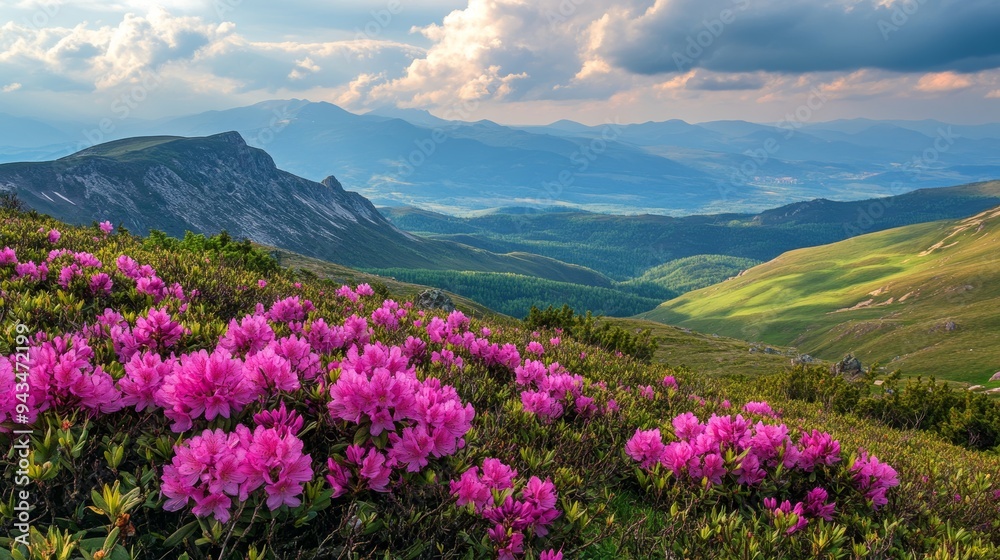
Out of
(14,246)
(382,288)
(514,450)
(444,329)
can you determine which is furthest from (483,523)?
(382,288)

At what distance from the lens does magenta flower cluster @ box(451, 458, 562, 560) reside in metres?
3.42

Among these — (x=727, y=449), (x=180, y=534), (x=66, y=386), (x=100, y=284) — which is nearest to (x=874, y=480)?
(x=727, y=449)

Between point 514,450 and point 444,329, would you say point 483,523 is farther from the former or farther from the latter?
point 444,329

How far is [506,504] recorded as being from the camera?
11.6ft

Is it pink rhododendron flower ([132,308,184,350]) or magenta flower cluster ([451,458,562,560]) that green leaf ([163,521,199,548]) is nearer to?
magenta flower cluster ([451,458,562,560])

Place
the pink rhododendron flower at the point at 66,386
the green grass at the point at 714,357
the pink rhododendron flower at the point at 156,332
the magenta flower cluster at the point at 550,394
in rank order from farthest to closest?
the green grass at the point at 714,357
the magenta flower cluster at the point at 550,394
the pink rhododendron flower at the point at 156,332
the pink rhododendron flower at the point at 66,386

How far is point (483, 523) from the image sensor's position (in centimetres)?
367

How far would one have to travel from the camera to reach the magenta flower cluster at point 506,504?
3415mm

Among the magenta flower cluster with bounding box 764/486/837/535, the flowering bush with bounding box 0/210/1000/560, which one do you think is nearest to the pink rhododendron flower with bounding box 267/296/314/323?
the flowering bush with bounding box 0/210/1000/560

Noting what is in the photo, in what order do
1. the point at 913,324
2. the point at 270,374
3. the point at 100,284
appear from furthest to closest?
1. the point at 913,324
2. the point at 100,284
3. the point at 270,374

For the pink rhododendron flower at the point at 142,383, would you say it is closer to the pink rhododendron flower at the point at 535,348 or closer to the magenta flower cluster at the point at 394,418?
the magenta flower cluster at the point at 394,418

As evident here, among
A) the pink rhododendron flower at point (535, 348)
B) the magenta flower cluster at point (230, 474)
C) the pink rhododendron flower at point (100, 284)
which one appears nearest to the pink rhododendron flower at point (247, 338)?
the magenta flower cluster at point (230, 474)

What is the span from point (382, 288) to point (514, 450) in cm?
1319

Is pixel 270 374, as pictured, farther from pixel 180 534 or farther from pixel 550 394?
pixel 550 394
